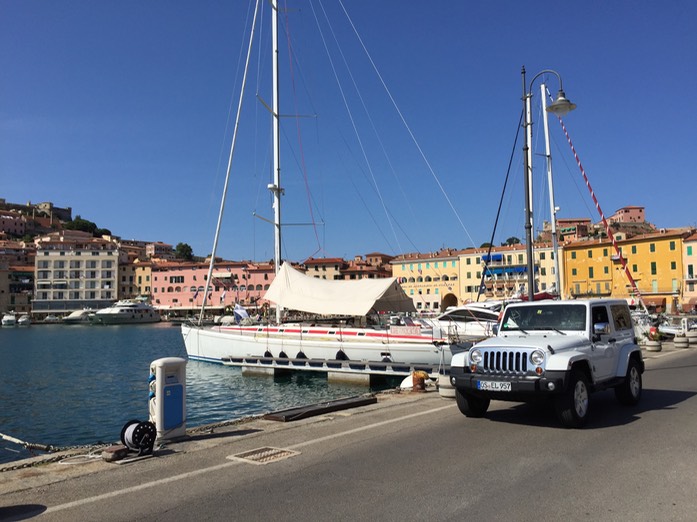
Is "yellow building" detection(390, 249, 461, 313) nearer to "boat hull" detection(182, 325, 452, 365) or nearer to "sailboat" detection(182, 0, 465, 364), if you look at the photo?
"boat hull" detection(182, 325, 452, 365)

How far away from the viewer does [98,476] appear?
6473mm

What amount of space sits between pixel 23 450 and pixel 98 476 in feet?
26.6

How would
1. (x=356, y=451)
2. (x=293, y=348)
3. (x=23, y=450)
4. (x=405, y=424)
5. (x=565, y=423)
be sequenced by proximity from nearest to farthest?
(x=356, y=451) → (x=565, y=423) → (x=405, y=424) → (x=23, y=450) → (x=293, y=348)

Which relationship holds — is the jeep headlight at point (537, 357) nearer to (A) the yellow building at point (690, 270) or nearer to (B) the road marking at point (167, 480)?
(B) the road marking at point (167, 480)

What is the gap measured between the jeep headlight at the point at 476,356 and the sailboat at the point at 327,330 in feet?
39.7

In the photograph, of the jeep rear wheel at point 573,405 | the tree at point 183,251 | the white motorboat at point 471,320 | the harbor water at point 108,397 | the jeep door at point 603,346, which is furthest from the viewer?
the tree at point 183,251

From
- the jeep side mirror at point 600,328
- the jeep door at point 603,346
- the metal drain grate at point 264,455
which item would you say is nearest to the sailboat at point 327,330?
the jeep door at point 603,346

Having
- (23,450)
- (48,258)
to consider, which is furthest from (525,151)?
(48,258)

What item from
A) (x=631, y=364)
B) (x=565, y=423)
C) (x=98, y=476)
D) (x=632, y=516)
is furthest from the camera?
(x=631, y=364)

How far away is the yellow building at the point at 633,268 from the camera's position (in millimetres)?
78438

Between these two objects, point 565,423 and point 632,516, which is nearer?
point 632,516

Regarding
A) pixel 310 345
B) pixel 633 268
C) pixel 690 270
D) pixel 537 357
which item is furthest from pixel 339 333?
pixel 633 268

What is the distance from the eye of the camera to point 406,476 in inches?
249

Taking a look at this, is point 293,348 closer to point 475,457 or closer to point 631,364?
point 631,364
